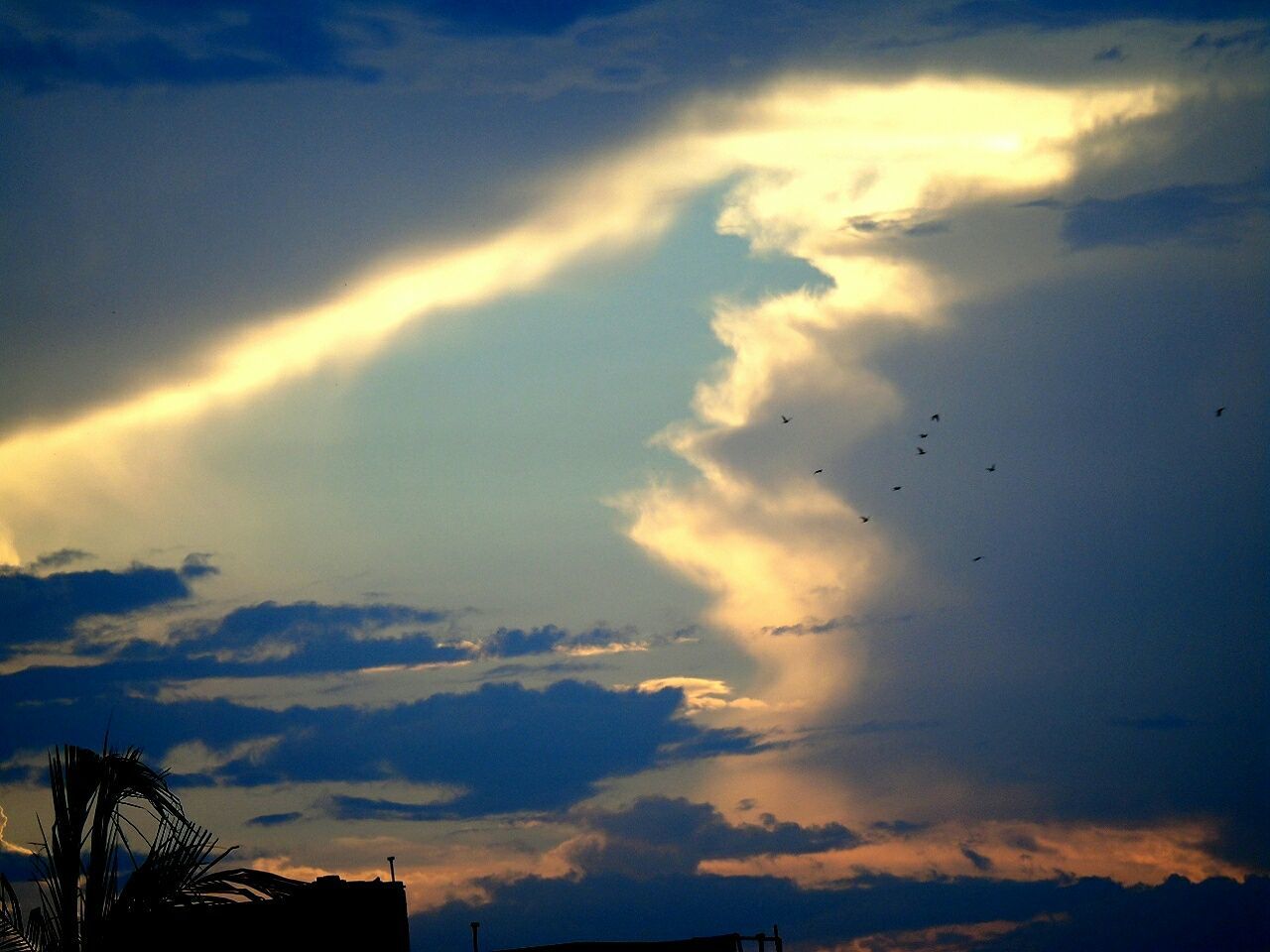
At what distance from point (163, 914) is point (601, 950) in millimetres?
25960

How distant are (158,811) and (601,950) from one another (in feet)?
85.2

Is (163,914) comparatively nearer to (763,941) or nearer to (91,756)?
(91,756)

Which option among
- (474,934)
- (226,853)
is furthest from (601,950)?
(226,853)

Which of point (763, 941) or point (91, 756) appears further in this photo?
point (763, 941)

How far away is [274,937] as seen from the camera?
23203 mm

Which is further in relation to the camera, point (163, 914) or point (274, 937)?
point (274, 937)

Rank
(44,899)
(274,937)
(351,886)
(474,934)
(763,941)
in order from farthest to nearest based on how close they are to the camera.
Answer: (763,941)
(474,934)
(351,886)
(274,937)
(44,899)

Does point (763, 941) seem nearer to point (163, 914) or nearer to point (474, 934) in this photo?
point (474, 934)

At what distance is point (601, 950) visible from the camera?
36625 millimetres

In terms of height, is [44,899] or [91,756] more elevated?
[91,756]

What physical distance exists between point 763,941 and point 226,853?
28.1 metres

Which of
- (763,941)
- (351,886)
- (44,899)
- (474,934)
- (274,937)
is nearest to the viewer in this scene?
(44,899)

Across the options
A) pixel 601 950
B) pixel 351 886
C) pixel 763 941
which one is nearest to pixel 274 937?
pixel 351 886

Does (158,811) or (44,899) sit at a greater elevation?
(158,811)
